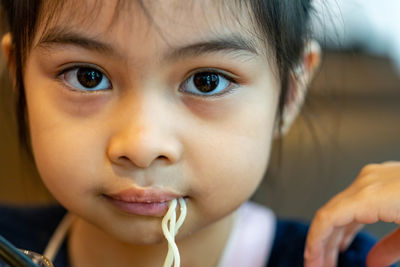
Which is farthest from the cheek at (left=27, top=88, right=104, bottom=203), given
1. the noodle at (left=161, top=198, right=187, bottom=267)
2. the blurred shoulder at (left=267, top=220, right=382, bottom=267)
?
the blurred shoulder at (left=267, top=220, right=382, bottom=267)

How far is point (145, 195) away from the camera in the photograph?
2.35 ft

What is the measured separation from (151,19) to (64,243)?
0.52 m

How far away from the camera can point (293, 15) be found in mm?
801

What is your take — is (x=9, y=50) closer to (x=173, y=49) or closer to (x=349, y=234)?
(x=173, y=49)

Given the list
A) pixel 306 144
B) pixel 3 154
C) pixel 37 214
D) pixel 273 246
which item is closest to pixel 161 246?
pixel 273 246

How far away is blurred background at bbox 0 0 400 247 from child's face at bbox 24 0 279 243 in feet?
1.84

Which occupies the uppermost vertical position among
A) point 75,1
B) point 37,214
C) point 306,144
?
point 75,1

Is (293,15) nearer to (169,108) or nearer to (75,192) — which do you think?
(169,108)

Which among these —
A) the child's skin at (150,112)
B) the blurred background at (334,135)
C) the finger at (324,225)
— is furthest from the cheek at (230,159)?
the blurred background at (334,135)

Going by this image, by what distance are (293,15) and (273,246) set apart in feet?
1.36

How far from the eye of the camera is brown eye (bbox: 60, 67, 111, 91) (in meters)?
0.73

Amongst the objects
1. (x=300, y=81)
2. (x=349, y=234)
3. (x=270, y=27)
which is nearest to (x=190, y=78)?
(x=270, y=27)

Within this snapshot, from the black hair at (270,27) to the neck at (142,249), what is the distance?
0.74ft

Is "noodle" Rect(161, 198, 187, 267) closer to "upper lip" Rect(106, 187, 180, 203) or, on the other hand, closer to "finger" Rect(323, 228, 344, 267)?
"upper lip" Rect(106, 187, 180, 203)
